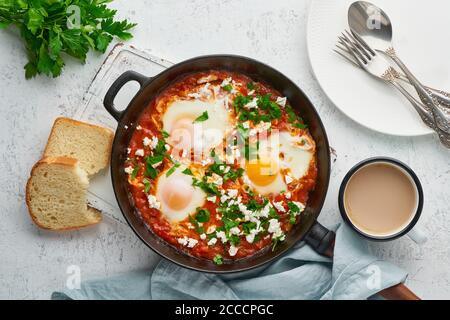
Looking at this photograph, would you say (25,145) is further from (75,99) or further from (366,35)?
(366,35)

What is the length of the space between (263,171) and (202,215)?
1.37 feet

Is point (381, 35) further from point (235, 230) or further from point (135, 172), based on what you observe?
point (135, 172)

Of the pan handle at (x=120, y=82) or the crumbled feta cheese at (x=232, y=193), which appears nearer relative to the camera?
the pan handle at (x=120, y=82)

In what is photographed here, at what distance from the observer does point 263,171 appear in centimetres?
302

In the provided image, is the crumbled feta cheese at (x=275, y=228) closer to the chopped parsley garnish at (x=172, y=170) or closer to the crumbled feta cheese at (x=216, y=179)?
the crumbled feta cheese at (x=216, y=179)

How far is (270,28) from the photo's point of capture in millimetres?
3334

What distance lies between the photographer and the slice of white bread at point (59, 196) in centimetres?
316

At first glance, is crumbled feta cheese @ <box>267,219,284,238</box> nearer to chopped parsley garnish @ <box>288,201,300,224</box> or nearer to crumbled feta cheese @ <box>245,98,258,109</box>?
chopped parsley garnish @ <box>288,201,300,224</box>

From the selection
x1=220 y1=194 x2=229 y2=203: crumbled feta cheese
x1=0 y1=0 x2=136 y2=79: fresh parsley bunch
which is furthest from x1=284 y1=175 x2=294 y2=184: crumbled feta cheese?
x1=0 y1=0 x2=136 y2=79: fresh parsley bunch

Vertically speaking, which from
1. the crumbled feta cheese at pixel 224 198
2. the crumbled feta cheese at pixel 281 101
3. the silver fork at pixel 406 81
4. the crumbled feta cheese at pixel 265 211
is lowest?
the crumbled feta cheese at pixel 265 211

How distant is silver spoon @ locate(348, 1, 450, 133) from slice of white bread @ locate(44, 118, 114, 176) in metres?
1.60

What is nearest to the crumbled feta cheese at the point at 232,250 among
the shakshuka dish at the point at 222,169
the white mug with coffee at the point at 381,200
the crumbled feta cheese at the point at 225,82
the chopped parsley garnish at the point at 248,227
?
the shakshuka dish at the point at 222,169

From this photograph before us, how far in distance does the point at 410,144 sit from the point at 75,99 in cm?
205

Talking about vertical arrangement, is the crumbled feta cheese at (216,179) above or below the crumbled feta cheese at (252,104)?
below
